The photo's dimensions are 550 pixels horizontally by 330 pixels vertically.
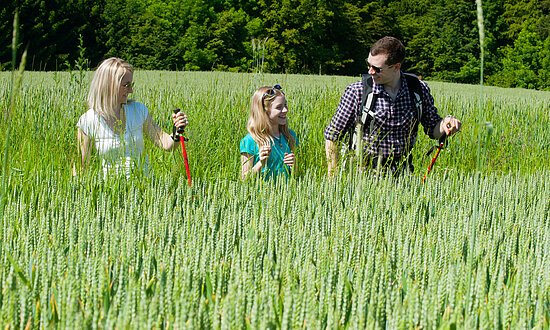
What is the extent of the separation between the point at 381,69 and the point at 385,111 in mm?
271

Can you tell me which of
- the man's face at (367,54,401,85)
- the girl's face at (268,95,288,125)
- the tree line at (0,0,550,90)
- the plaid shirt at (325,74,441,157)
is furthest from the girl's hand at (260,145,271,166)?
the tree line at (0,0,550,90)

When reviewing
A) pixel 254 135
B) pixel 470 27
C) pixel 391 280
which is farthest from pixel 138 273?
pixel 470 27

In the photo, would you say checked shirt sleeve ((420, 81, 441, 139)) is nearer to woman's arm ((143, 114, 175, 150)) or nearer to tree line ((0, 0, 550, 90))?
woman's arm ((143, 114, 175, 150))

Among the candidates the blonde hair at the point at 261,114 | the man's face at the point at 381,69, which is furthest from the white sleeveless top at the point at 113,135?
the man's face at the point at 381,69

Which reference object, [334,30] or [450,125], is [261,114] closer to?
[450,125]

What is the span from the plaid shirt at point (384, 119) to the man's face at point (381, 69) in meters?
0.07

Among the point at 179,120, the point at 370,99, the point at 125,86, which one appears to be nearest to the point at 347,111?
the point at 370,99

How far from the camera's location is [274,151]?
424 cm

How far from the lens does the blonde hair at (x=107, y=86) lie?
400 cm

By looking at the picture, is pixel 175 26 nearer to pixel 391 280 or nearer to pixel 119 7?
pixel 119 7

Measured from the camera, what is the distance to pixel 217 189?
10.4 feet

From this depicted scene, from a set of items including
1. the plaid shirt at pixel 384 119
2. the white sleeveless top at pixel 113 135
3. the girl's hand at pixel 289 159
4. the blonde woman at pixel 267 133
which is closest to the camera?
the girl's hand at pixel 289 159

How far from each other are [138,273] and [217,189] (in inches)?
50.4

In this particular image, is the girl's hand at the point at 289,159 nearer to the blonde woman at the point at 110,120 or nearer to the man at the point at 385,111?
the man at the point at 385,111
